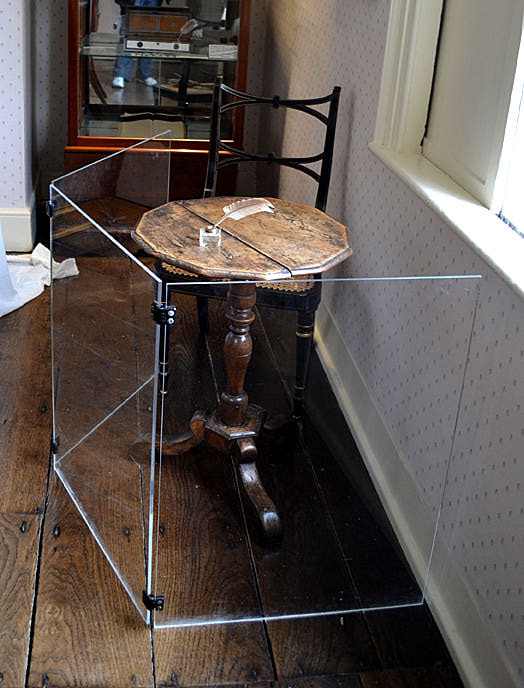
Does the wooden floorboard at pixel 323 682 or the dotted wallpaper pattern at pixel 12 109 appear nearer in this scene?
the wooden floorboard at pixel 323 682

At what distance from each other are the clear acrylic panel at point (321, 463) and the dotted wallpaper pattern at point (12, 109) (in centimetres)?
217

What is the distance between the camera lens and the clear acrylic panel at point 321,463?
1.64 metres

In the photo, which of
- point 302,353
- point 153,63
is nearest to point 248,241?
point 302,353

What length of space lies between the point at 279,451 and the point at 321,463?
86 millimetres

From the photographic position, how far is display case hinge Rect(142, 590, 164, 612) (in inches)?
68.8

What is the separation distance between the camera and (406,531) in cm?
181

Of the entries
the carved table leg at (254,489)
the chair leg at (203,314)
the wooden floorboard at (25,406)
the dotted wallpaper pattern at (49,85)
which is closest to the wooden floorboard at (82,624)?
the wooden floorboard at (25,406)

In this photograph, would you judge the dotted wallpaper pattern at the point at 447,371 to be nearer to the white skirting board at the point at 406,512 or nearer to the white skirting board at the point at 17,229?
the white skirting board at the point at 406,512

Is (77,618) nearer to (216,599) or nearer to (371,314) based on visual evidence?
(216,599)

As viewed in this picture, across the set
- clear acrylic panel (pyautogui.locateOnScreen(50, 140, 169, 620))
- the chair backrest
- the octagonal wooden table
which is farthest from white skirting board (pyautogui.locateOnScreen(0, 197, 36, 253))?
the octagonal wooden table

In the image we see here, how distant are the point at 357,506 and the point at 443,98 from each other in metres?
1.01

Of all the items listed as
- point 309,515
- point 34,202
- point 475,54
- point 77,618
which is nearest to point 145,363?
point 309,515

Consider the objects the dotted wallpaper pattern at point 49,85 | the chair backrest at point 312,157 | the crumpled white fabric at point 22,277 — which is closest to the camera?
the chair backrest at point 312,157

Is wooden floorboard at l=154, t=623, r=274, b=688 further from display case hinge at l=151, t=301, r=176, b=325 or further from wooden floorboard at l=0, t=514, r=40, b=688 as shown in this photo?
display case hinge at l=151, t=301, r=176, b=325
